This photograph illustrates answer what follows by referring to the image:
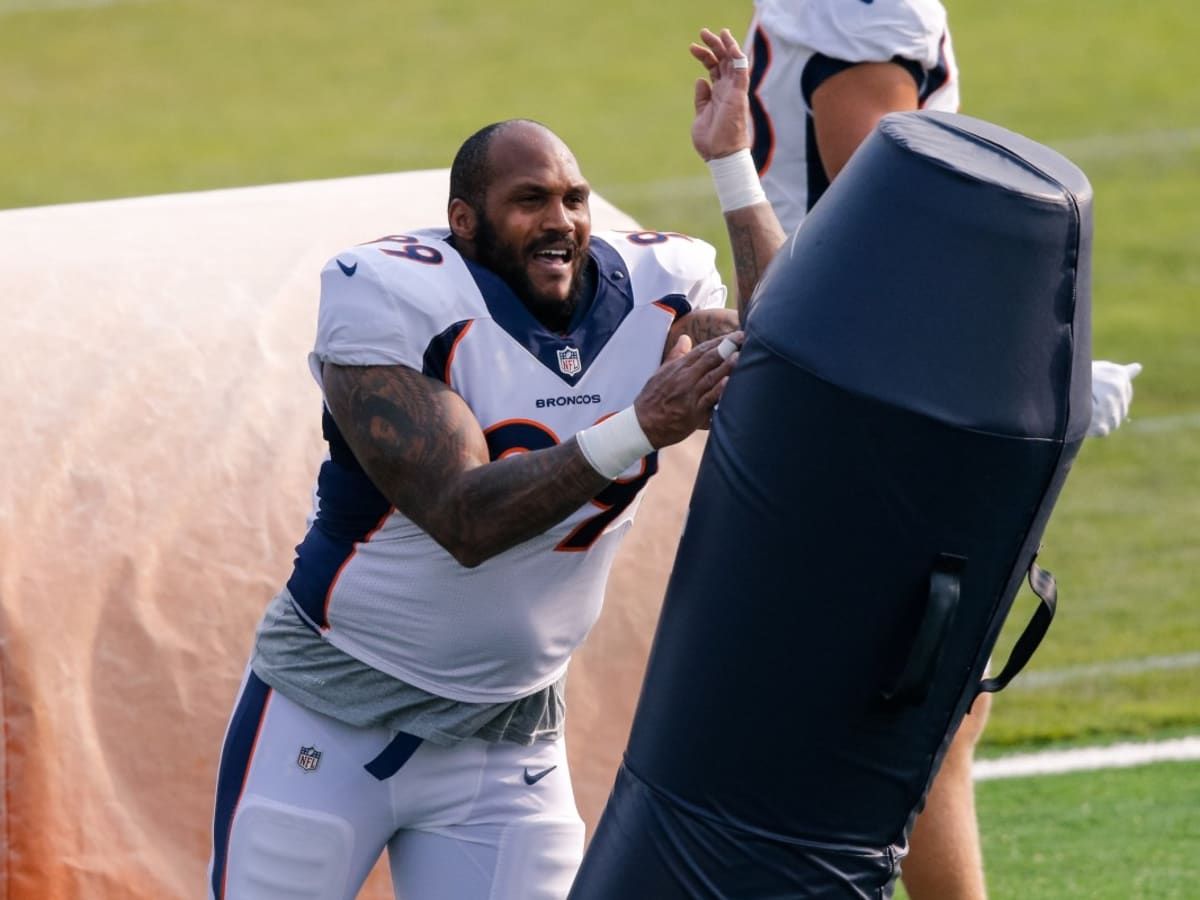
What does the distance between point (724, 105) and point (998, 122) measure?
859 cm

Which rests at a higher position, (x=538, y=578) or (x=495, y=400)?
(x=495, y=400)

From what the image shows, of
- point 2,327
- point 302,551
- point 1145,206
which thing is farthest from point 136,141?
point 302,551

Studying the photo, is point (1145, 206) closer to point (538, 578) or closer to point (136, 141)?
point (136, 141)

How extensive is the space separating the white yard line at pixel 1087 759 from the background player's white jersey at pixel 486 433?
1974mm

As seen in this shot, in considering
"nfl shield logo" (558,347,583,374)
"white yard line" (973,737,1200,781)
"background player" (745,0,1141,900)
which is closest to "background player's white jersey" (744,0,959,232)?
"background player" (745,0,1141,900)

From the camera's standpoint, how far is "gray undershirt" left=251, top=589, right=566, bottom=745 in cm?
288

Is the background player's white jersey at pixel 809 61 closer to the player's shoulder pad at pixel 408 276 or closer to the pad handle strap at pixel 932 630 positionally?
the player's shoulder pad at pixel 408 276

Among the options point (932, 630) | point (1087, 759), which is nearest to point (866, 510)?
point (932, 630)

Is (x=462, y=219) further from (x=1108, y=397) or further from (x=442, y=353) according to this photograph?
(x=1108, y=397)

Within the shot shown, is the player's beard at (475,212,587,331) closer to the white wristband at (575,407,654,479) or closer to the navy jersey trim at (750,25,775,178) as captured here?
the white wristband at (575,407,654,479)

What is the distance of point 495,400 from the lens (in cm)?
275

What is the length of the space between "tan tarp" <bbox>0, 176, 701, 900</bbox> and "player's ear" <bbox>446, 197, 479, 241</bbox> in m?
1.08

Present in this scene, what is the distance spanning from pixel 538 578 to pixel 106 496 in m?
1.14

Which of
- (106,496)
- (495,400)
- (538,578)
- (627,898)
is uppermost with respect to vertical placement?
(495,400)
